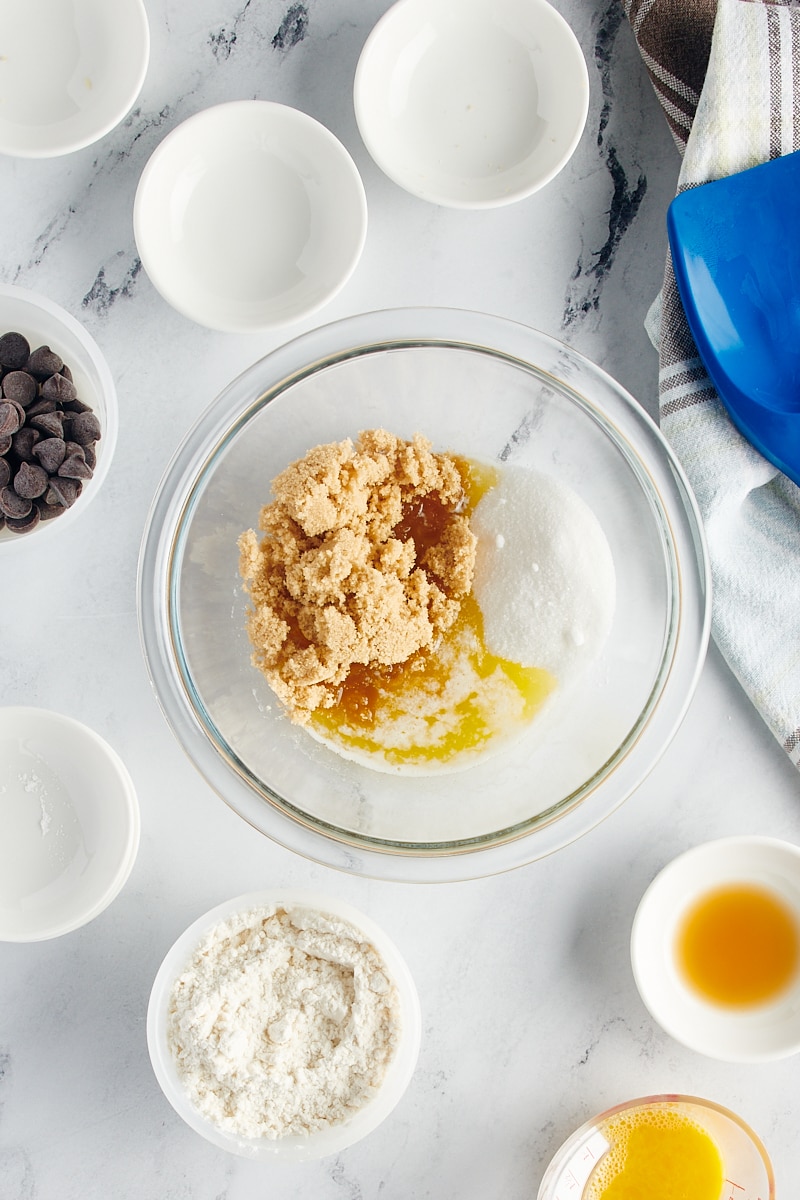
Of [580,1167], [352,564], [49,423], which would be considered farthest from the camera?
[580,1167]

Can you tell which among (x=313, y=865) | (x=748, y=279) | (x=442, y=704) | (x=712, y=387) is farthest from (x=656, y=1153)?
(x=748, y=279)

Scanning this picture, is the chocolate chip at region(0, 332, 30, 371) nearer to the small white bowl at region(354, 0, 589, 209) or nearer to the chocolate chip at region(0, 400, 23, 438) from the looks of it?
the chocolate chip at region(0, 400, 23, 438)

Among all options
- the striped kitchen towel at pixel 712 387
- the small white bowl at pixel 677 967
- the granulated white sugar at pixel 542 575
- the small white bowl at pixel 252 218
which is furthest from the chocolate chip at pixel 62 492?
the small white bowl at pixel 677 967

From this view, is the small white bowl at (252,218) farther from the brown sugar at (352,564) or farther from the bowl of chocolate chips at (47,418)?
the brown sugar at (352,564)

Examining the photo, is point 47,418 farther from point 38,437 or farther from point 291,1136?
point 291,1136

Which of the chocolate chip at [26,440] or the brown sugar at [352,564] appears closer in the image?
the brown sugar at [352,564]

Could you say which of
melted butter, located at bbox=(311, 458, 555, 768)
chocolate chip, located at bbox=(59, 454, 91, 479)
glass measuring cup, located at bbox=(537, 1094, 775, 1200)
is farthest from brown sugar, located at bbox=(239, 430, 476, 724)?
glass measuring cup, located at bbox=(537, 1094, 775, 1200)
